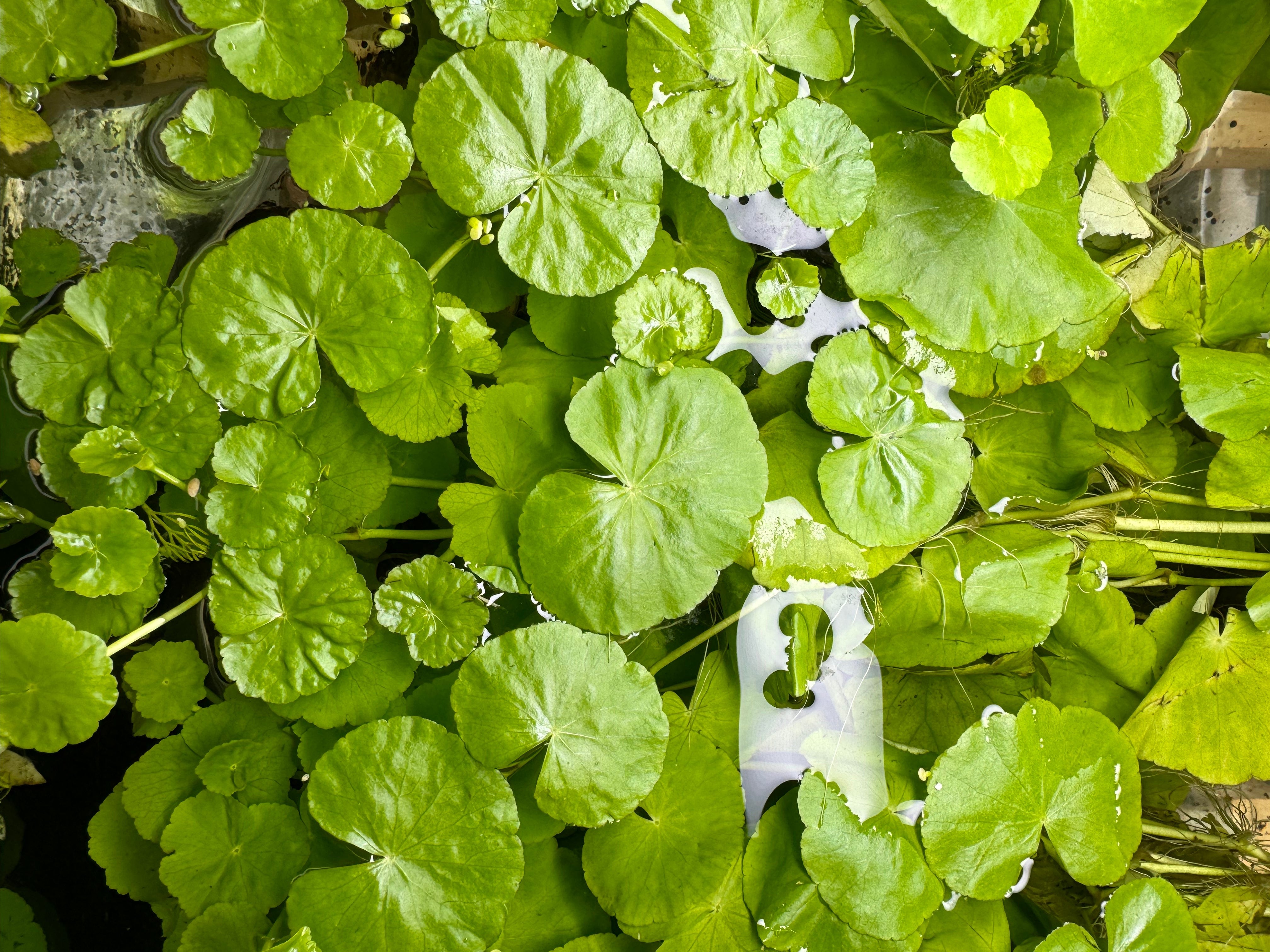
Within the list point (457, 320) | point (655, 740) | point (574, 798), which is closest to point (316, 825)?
point (574, 798)

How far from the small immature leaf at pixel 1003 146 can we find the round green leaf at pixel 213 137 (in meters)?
1.09

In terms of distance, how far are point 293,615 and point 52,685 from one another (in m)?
0.33

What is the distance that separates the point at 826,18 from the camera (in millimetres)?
Result: 1234

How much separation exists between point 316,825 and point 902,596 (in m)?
1.04

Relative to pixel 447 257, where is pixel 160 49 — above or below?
above

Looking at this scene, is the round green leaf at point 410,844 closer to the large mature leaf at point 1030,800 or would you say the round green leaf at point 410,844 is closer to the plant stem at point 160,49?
the large mature leaf at point 1030,800

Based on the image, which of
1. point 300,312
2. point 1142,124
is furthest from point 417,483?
point 1142,124

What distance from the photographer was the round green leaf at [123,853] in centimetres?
131

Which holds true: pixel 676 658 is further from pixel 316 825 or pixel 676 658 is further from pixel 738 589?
pixel 316 825

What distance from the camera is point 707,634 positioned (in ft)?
4.33

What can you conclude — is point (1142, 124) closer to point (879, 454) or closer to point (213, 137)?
point (879, 454)

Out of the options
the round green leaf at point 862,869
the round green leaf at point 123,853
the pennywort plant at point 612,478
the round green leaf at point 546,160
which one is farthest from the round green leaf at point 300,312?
the round green leaf at point 862,869

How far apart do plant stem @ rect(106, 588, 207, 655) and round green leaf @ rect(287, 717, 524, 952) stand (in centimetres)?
33

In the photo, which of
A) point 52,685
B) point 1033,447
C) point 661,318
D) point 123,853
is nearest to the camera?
point 52,685
